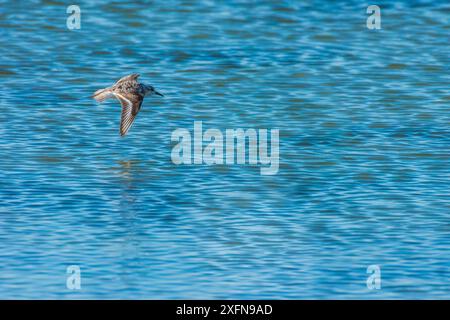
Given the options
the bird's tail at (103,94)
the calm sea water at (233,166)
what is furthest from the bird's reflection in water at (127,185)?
the bird's tail at (103,94)

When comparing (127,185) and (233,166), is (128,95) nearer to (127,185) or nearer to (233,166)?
(233,166)

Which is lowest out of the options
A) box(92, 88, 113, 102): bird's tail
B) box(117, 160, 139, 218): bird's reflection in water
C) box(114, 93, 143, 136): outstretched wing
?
box(117, 160, 139, 218): bird's reflection in water

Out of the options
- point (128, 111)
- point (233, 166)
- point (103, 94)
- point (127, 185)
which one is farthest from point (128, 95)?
point (127, 185)

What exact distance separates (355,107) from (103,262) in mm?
6765

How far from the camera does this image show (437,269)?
11.2 meters

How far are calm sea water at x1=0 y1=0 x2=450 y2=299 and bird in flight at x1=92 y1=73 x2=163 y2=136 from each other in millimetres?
368

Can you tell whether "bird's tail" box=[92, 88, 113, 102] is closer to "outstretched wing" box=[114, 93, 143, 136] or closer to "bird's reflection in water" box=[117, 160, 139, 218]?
"outstretched wing" box=[114, 93, 143, 136]

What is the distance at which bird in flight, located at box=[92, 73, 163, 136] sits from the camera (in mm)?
15117

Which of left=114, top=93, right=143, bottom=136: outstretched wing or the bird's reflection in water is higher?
left=114, top=93, right=143, bottom=136: outstretched wing

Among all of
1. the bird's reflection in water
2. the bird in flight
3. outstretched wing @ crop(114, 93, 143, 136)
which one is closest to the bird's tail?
the bird in flight

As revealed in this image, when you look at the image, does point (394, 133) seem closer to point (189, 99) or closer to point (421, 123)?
point (421, 123)

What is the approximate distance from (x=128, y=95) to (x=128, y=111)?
328mm

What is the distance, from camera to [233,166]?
571 inches

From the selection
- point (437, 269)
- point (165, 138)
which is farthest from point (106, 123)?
point (437, 269)
